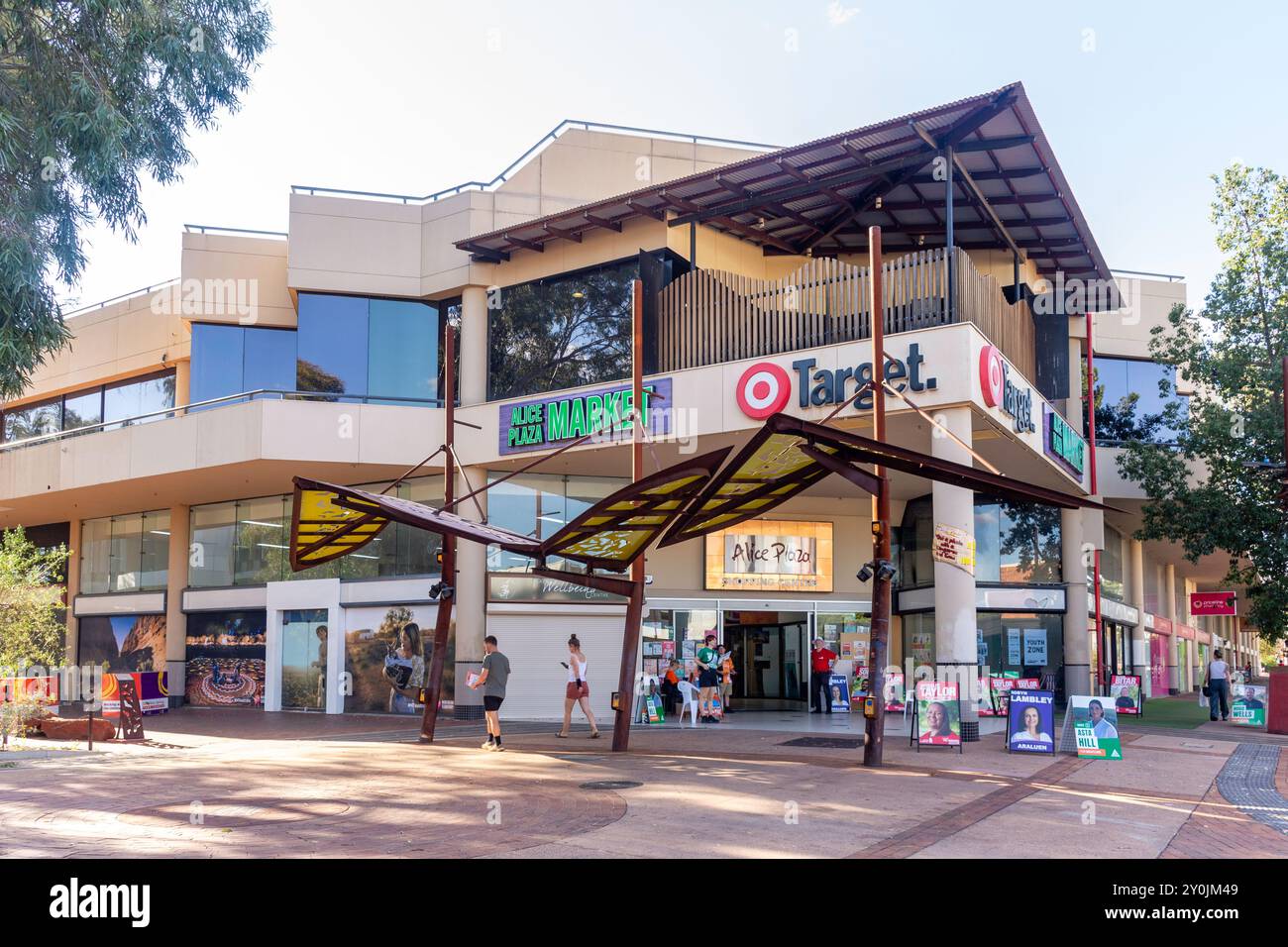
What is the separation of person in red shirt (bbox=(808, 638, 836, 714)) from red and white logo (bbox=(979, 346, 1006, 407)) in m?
8.02

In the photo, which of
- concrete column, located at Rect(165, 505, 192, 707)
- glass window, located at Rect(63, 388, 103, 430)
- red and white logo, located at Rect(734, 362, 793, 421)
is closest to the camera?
red and white logo, located at Rect(734, 362, 793, 421)

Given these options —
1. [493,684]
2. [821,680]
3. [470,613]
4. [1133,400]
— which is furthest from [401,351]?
[1133,400]

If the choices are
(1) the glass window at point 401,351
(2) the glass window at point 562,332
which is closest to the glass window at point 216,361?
(1) the glass window at point 401,351

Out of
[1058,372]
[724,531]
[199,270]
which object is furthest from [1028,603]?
[199,270]

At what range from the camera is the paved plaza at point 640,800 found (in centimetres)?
888

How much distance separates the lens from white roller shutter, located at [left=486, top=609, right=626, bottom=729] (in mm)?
23672

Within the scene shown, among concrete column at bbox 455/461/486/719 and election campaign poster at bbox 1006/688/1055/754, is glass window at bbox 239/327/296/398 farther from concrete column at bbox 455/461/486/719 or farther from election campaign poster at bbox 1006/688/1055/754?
election campaign poster at bbox 1006/688/1055/754

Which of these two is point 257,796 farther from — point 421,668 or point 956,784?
point 421,668

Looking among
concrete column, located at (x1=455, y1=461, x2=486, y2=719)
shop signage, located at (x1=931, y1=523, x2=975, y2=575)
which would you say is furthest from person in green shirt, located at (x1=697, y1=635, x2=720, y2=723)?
shop signage, located at (x1=931, y1=523, x2=975, y2=575)

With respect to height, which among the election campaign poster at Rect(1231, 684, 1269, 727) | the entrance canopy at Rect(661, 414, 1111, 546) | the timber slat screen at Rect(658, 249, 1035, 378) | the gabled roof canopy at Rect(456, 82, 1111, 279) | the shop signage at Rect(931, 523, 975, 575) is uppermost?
the gabled roof canopy at Rect(456, 82, 1111, 279)

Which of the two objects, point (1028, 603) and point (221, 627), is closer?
point (1028, 603)

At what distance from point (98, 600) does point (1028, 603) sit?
2643cm

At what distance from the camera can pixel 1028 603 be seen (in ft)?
86.2

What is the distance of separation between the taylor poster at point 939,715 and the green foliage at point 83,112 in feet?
46.7
